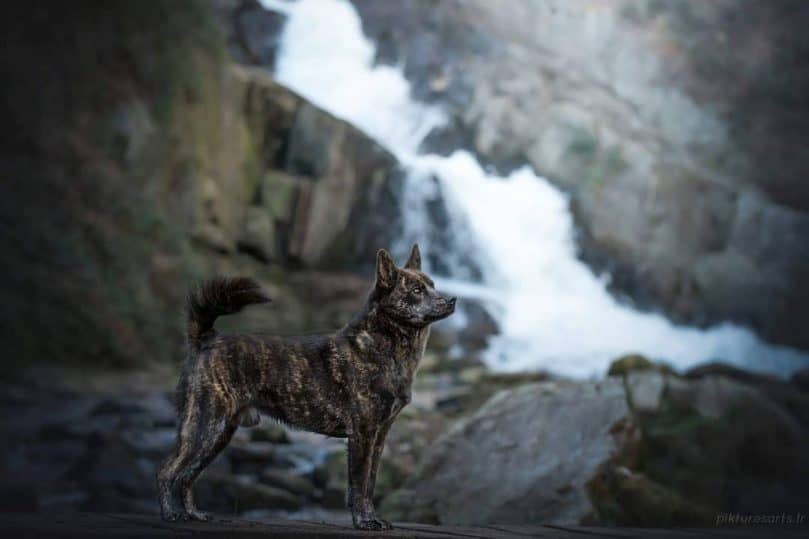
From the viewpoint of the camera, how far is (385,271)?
3674mm

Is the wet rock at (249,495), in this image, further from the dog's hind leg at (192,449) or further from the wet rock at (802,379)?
the wet rock at (802,379)

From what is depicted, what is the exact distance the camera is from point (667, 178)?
1712cm

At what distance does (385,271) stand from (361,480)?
0.94 m

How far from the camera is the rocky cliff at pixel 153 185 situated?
11.8m

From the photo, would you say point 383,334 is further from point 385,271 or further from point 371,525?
point 371,525

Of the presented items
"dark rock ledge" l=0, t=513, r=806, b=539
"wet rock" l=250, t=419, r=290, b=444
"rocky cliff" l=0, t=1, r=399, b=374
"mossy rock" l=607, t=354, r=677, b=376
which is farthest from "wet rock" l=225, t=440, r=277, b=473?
"mossy rock" l=607, t=354, r=677, b=376

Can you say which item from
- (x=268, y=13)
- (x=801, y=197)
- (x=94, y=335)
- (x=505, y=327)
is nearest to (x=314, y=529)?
(x=94, y=335)

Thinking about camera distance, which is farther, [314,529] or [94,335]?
[94,335]

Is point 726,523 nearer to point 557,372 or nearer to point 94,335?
point 557,372

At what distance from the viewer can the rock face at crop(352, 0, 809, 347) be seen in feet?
49.3

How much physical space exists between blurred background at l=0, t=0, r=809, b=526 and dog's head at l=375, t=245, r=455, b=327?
330 cm

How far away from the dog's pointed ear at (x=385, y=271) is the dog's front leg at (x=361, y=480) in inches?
26.4

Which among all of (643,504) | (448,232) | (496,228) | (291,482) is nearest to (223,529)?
(643,504)

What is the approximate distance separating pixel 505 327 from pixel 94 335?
7.84 meters
